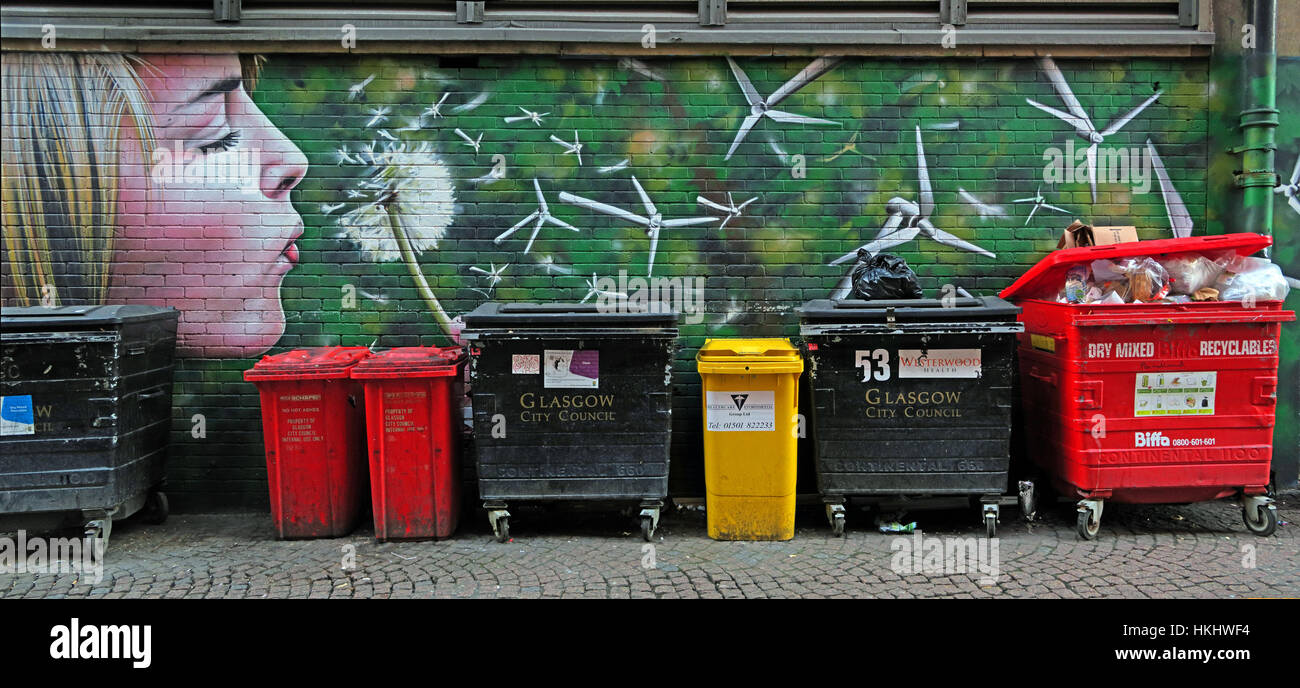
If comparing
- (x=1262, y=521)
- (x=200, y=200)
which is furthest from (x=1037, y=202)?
(x=200, y=200)

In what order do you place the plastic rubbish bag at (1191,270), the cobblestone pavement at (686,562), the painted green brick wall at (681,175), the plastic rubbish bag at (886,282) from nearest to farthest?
the cobblestone pavement at (686,562) < the plastic rubbish bag at (1191,270) < the plastic rubbish bag at (886,282) < the painted green brick wall at (681,175)

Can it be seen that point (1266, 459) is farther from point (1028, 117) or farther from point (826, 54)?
point (826, 54)

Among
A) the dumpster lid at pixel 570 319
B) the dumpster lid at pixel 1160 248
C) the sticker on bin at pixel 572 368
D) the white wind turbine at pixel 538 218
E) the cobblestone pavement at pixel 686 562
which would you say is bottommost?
the cobblestone pavement at pixel 686 562

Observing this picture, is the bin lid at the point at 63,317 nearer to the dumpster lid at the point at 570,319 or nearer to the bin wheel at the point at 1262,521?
the dumpster lid at the point at 570,319

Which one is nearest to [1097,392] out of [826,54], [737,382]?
[737,382]

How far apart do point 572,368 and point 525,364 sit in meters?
0.29

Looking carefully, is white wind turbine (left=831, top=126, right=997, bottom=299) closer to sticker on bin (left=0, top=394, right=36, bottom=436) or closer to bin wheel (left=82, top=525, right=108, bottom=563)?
bin wheel (left=82, top=525, right=108, bottom=563)

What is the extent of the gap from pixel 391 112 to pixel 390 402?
2273mm

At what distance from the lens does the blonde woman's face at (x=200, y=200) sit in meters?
5.84

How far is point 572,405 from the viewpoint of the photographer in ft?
16.3

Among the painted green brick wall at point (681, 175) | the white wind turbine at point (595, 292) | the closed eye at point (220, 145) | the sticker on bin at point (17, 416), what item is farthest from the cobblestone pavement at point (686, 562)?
the closed eye at point (220, 145)

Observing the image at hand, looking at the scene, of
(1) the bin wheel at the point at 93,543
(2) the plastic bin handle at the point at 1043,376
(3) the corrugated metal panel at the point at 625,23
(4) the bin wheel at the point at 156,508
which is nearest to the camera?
(1) the bin wheel at the point at 93,543

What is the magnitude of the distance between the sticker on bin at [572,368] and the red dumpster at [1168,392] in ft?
9.44

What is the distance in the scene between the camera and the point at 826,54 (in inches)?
234
